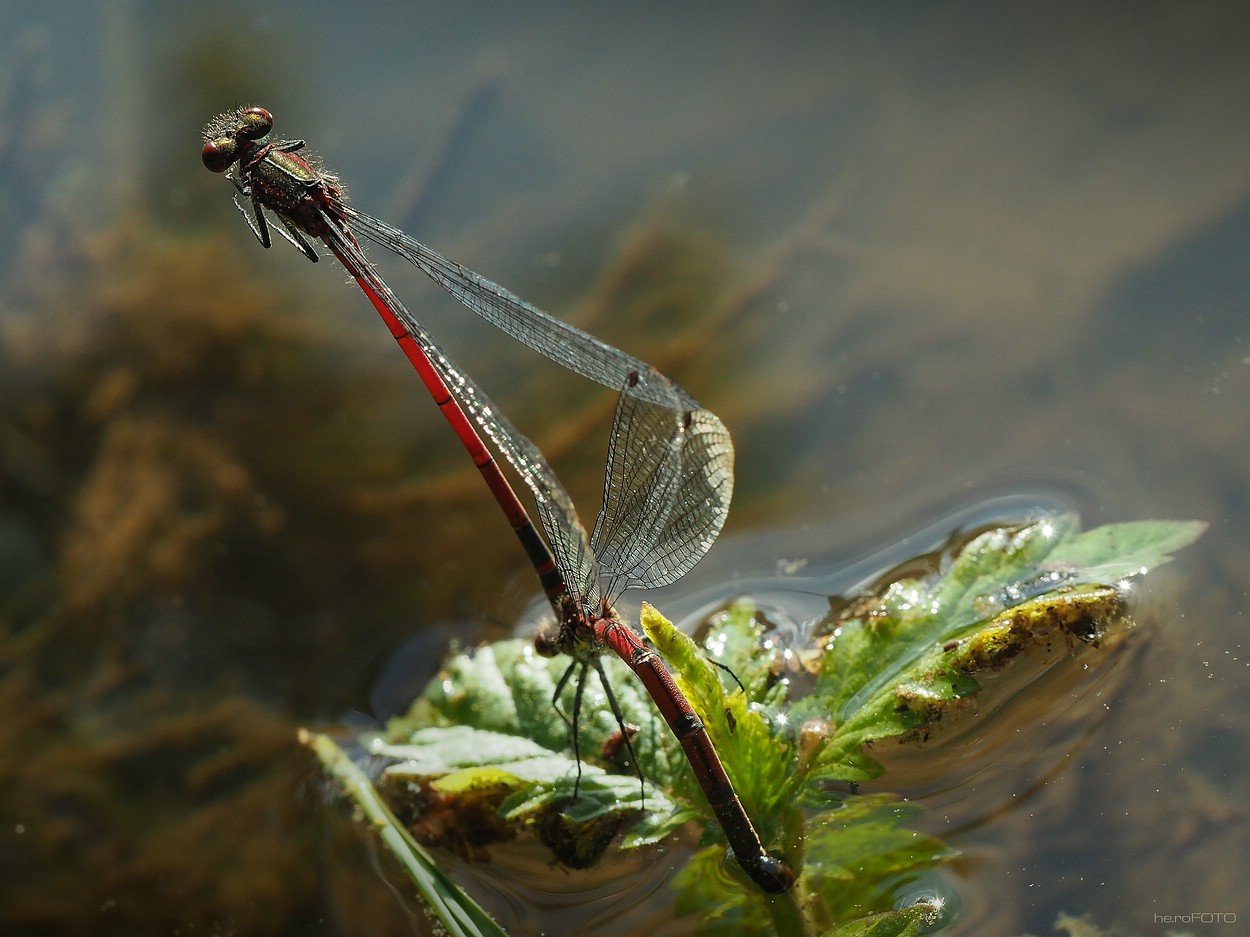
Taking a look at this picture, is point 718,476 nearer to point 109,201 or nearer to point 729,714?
point 729,714

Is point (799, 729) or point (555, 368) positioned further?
point (555, 368)

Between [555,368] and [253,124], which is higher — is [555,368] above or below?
below

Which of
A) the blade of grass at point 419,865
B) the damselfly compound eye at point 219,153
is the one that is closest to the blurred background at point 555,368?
the blade of grass at point 419,865

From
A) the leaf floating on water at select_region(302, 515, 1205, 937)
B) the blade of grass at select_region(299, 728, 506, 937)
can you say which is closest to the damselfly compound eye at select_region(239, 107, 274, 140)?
the leaf floating on water at select_region(302, 515, 1205, 937)

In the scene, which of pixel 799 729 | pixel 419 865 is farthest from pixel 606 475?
pixel 419 865

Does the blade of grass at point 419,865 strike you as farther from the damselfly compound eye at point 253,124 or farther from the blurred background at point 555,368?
the damselfly compound eye at point 253,124

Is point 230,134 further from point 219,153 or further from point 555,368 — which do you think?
point 555,368

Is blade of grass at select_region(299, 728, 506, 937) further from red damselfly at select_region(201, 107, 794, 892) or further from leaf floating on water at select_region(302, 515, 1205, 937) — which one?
red damselfly at select_region(201, 107, 794, 892)

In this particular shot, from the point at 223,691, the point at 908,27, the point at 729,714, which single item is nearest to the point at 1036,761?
the point at 729,714
